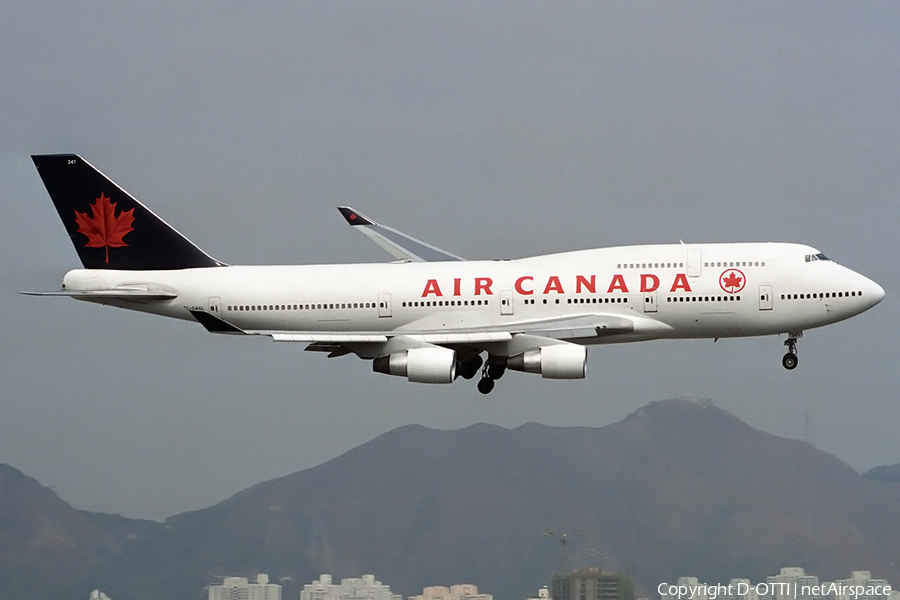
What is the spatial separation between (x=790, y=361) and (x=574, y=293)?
11365 mm

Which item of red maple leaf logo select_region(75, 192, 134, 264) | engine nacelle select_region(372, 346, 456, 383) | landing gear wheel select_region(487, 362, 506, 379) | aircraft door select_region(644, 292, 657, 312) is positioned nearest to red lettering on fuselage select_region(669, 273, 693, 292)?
aircraft door select_region(644, 292, 657, 312)

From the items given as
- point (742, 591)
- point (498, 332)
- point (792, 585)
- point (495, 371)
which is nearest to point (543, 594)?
point (742, 591)

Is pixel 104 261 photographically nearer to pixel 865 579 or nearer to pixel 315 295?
pixel 315 295

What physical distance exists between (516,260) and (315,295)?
32.2ft

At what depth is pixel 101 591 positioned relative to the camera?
10425 centimetres

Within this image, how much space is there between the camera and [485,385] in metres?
66.4

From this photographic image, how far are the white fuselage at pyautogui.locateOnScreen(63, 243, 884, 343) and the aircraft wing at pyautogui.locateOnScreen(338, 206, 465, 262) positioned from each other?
11.0m

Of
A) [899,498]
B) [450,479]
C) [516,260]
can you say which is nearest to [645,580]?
[450,479]

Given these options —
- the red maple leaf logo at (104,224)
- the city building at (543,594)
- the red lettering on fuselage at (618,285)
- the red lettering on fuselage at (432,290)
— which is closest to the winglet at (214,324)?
the red lettering on fuselage at (432,290)

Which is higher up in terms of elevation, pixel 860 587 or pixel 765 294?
pixel 765 294

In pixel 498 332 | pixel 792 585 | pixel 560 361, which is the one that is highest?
pixel 498 332

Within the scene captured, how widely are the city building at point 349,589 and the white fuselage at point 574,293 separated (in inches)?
1561

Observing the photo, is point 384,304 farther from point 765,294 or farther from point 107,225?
point 765,294

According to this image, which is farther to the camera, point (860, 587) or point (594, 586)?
point (860, 587)
